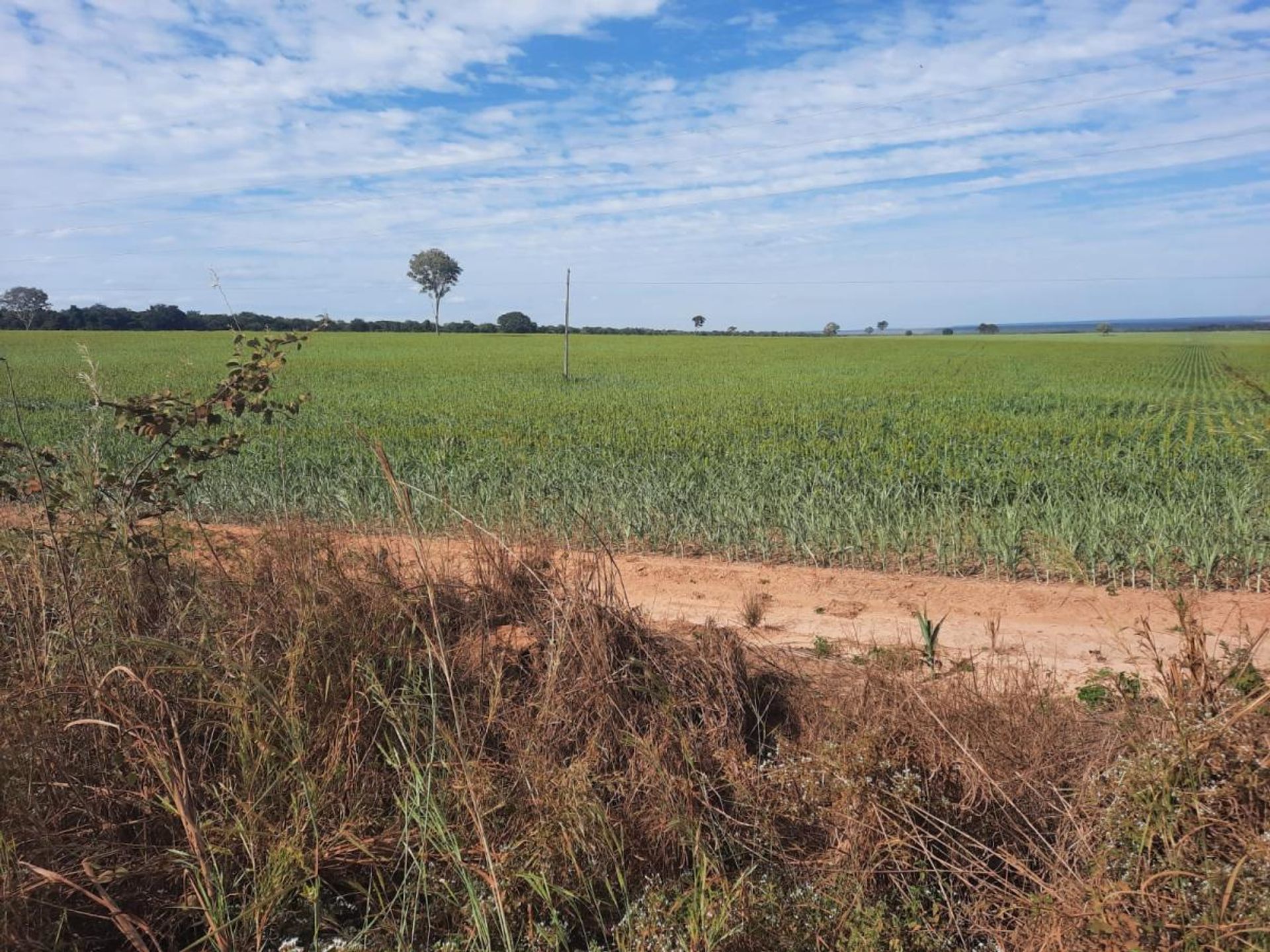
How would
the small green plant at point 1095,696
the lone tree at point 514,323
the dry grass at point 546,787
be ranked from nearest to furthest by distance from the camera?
the dry grass at point 546,787, the small green plant at point 1095,696, the lone tree at point 514,323

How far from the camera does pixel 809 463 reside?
13086 millimetres

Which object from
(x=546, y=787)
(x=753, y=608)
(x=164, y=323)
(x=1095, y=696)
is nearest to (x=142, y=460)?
(x=546, y=787)

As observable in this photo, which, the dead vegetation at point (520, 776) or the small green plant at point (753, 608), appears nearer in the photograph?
the dead vegetation at point (520, 776)

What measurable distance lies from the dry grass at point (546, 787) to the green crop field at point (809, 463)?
886 millimetres

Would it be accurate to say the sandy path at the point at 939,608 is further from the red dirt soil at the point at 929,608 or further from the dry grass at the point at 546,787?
the dry grass at the point at 546,787

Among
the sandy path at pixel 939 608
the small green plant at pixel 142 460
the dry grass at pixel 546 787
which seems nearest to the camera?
the dry grass at pixel 546 787

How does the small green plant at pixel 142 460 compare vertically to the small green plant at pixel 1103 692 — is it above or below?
above

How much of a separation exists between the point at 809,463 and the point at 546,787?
1011cm

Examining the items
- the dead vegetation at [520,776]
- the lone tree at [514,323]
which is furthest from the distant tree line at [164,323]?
the dead vegetation at [520,776]

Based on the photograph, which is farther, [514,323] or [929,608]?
[514,323]

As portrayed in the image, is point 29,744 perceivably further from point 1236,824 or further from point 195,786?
point 1236,824

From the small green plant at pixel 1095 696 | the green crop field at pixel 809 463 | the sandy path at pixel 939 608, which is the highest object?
the green crop field at pixel 809 463

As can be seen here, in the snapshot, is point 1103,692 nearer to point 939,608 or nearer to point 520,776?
point 939,608

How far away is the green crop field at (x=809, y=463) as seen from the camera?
8.36m
